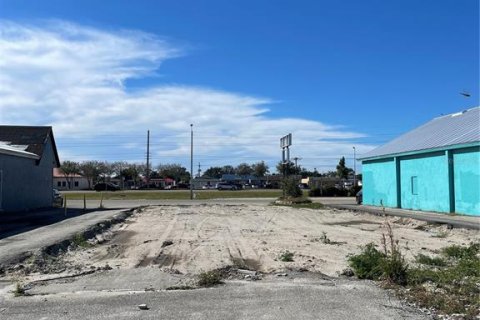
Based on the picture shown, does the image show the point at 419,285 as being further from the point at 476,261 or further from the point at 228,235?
the point at 228,235

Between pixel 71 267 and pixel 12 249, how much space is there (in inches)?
137

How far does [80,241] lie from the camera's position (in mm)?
17688

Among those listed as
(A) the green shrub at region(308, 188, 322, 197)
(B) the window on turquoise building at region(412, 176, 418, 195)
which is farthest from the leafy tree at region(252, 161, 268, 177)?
(B) the window on turquoise building at region(412, 176, 418, 195)

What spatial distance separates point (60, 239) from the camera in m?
17.2

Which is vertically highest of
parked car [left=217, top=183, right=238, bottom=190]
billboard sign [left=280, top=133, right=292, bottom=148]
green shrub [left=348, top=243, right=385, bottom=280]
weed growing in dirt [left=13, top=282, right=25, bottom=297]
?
billboard sign [left=280, top=133, right=292, bottom=148]

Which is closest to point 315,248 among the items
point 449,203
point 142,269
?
point 142,269

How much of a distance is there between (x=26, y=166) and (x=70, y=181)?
351 ft

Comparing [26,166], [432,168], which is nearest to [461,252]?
[432,168]

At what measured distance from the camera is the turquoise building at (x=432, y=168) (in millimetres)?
27781

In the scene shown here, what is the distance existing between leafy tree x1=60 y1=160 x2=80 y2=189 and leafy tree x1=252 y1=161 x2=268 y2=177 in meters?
62.8

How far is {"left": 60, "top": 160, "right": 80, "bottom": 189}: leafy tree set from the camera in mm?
133625

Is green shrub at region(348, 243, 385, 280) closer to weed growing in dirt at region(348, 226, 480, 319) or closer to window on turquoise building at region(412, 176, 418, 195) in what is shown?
weed growing in dirt at region(348, 226, 480, 319)

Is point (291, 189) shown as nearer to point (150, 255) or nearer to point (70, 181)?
point (150, 255)

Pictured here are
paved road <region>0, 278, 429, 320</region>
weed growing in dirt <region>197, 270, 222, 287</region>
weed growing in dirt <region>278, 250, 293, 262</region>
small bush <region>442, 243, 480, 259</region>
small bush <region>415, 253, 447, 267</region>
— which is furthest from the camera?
small bush <region>442, 243, 480, 259</region>
